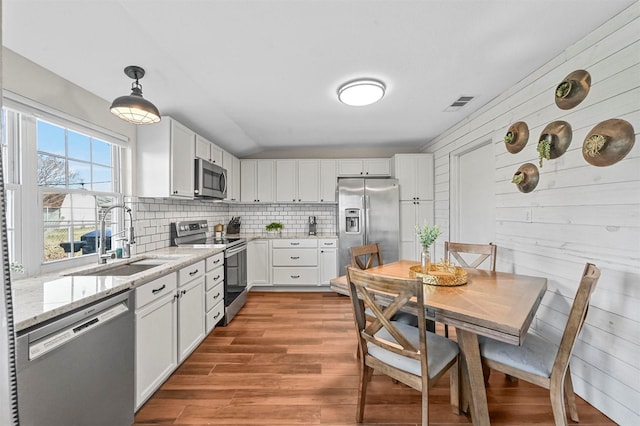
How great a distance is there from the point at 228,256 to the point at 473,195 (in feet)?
9.69

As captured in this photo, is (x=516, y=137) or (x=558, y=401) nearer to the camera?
(x=558, y=401)

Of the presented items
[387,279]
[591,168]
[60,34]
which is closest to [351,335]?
[387,279]

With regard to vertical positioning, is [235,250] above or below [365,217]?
below

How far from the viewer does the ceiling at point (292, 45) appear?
1.50 meters

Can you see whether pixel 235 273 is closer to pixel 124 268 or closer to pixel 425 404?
pixel 124 268

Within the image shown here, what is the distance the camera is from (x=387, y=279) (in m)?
1.39

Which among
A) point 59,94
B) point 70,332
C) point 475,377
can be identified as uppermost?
Answer: point 59,94

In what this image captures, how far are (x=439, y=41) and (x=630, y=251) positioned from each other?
1.69 metres

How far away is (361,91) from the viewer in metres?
2.34

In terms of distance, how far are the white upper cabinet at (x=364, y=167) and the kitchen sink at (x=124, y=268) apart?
2934 millimetres

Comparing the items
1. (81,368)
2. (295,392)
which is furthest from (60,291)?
(295,392)

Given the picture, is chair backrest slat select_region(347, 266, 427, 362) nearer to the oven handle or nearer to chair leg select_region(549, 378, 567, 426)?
chair leg select_region(549, 378, 567, 426)

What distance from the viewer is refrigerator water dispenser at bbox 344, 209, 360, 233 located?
4008mm

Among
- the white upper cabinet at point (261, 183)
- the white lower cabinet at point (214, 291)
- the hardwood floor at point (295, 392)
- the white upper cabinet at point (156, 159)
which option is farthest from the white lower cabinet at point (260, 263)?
the white upper cabinet at point (156, 159)
